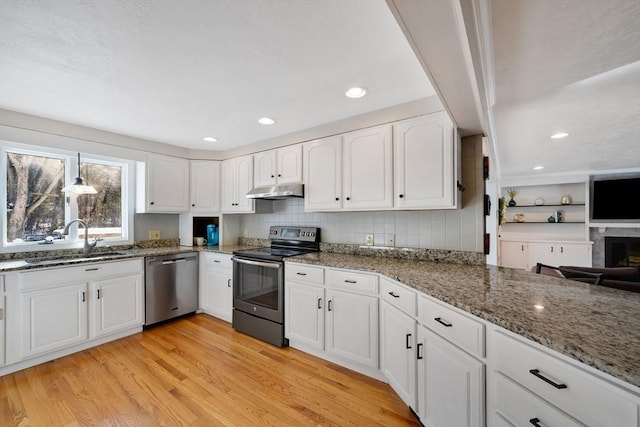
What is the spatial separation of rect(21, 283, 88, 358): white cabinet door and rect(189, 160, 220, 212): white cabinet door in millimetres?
1552

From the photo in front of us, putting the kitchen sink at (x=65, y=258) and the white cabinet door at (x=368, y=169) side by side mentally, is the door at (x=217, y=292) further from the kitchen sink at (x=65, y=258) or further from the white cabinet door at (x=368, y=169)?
the white cabinet door at (x=368, y=169)

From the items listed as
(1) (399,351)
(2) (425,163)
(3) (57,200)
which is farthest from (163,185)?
(1) (399,351)

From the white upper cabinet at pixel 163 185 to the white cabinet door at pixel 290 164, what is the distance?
148 centimetres

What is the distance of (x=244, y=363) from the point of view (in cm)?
229

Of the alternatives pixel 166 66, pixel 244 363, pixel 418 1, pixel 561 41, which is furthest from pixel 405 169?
pixel 244 363

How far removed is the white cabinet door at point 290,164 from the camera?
2893 millimetres

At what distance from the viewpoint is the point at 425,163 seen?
211 cm

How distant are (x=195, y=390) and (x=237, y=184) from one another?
2.34 meters

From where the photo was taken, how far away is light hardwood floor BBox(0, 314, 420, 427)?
5.46ft

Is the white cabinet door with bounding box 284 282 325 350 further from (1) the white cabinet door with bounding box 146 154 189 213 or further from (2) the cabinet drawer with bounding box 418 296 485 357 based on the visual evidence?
(1) the white cabinet door with bounding box 146 154 189 213

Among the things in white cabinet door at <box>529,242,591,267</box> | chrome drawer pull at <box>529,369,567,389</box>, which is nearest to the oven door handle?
chrome drawer pull at <box>529,369,567,389</box>

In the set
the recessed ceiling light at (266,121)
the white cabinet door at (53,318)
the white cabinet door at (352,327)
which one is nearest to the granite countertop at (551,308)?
the white cabinet door at (352,327)

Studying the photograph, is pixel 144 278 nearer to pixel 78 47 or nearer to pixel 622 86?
pixel 78 47

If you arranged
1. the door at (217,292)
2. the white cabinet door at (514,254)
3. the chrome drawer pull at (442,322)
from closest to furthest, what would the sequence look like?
the chrome drawer pull at (442,322), the door at (217,292), the white cabinet door at (514,254)
